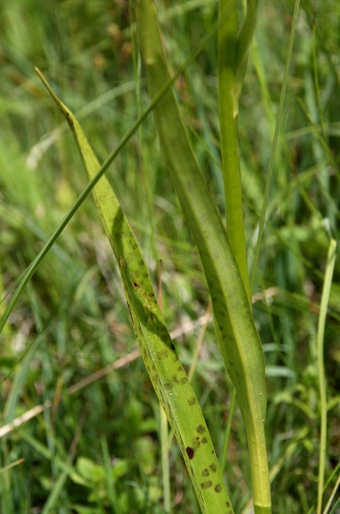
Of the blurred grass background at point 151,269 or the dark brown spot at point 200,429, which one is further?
the blurred grass background at point 151,269

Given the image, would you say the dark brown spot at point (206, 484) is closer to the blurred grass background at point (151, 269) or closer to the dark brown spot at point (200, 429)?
the dark brown spot at point (200, 429)

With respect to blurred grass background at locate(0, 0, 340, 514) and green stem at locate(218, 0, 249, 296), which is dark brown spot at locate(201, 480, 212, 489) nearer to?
green stem at locate(218, 0, 249, 296)

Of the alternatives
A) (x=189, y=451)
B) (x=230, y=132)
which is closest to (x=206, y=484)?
(x=189, y=451)

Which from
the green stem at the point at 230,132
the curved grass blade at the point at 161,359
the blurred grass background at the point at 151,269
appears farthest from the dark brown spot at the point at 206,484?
the blurred grass background at the point at 151,269

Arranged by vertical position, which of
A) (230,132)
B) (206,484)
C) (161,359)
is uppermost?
(230,132)

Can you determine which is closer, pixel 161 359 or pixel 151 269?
pixel 161 359

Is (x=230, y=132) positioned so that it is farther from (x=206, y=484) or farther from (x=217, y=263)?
(x=206, y=484)

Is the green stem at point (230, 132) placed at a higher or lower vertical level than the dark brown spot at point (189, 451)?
higher

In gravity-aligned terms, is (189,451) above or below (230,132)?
below
